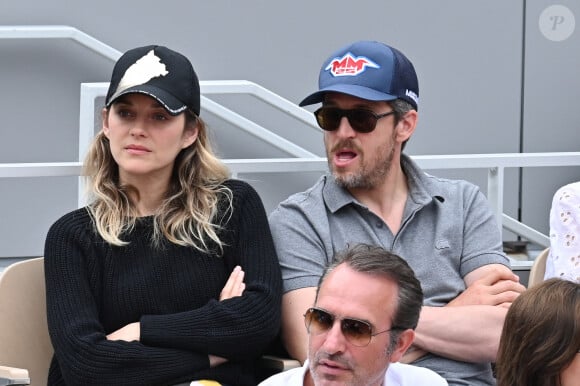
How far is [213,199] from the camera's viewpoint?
4203mm

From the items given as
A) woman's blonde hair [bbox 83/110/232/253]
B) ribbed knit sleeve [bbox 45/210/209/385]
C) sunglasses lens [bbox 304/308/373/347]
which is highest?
woman's blonde hair [bbox 83/110/232/253]

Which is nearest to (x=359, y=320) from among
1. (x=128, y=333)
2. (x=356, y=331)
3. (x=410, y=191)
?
(x=356, y=331)

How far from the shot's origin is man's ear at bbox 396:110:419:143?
14.3ft

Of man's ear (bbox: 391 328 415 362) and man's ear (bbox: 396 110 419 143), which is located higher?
man's ear (bbox: 396 110 419 143)

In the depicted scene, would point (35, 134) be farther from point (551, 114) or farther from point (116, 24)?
point (551, 114)

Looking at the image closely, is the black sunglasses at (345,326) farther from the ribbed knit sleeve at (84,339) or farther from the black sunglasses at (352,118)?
the black sunglasses at (352,118)

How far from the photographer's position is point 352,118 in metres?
4.26

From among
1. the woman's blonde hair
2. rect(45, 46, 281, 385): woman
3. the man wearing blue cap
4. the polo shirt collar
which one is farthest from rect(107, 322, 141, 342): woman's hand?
the polo shirt collar

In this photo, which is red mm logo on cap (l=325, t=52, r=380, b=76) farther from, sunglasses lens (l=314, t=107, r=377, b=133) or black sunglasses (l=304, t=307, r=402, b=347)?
black sunglasses (l=304, t=307, r=402, b=347)

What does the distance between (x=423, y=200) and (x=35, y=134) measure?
1.94 meters

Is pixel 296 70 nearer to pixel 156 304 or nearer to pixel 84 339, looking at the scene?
pixel 156 304

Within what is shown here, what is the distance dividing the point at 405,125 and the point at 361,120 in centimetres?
19

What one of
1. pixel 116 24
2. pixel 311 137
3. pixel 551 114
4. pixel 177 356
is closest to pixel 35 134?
pixel 116 24

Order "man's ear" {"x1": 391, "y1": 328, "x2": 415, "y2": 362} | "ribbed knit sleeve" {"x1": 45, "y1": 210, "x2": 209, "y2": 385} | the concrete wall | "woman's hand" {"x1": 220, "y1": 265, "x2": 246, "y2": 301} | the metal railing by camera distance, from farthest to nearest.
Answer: the concrete wall → the metal railing → "woman's hand" {"x1": 220, "y1": 265, "x2": 246, "y2": 301} → "ribbed knit sleeve" {"x1": 45, "y1": 210, "x2": 209, "y2": 385} → "man's ear" {"x1": 391, "y1": 328, "x2": 415, "y2": 362}
